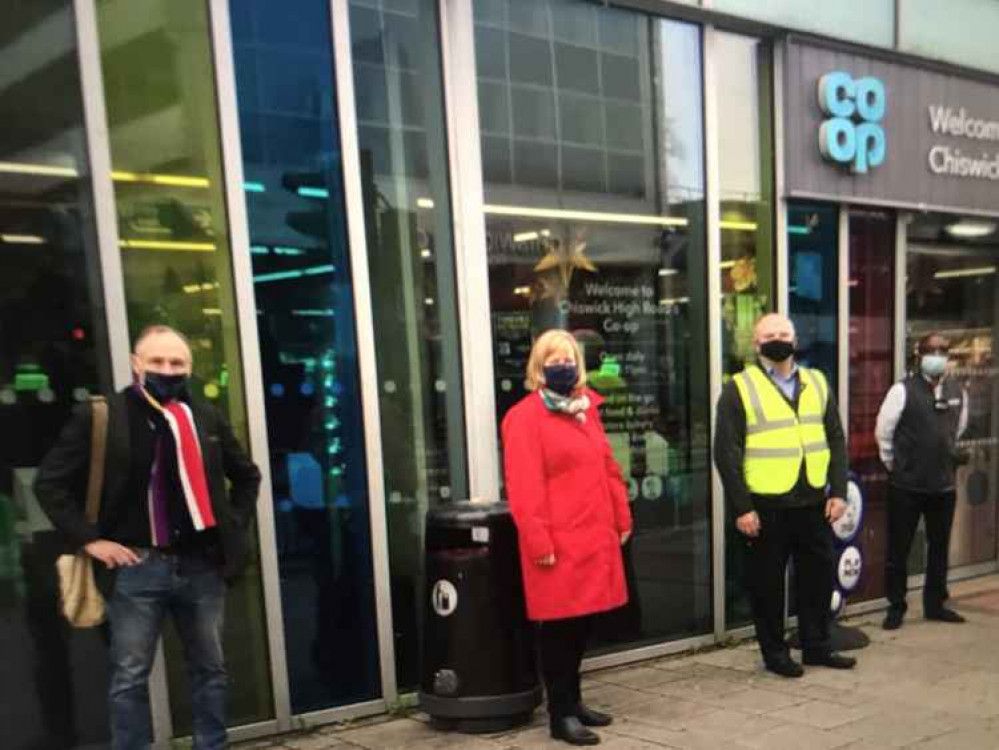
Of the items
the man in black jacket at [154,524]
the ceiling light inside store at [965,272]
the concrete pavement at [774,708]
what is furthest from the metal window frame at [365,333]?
the ceiling light inside store at [965,272]

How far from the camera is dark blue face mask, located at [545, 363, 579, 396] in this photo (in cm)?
396

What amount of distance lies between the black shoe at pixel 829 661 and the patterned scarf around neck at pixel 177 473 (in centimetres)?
348

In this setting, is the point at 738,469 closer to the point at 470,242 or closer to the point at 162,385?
the point at 470,242

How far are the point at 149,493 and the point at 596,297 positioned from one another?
2939 millimetres

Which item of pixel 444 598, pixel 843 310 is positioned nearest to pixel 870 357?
pixel 843 310

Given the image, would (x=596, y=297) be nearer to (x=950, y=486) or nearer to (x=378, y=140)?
(x=378, y=140)

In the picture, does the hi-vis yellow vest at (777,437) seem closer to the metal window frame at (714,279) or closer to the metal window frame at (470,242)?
the metal window frame at (714,279)

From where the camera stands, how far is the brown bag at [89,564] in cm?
329

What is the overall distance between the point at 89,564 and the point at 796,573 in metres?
3.68

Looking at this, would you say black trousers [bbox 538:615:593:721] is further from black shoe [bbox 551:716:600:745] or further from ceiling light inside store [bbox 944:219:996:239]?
ceiling light inside store [bbox 944:219:996:239]

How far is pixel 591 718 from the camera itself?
424 cm

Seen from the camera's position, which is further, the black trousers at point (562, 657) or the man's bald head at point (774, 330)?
the man's bald head at point (774, 330)

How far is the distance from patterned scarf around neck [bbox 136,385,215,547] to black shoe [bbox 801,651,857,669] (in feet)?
11.4

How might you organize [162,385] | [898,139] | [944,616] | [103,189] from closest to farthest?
1. [162,385]
2. [103,189]
3. [944,616]
4. [898,139]
